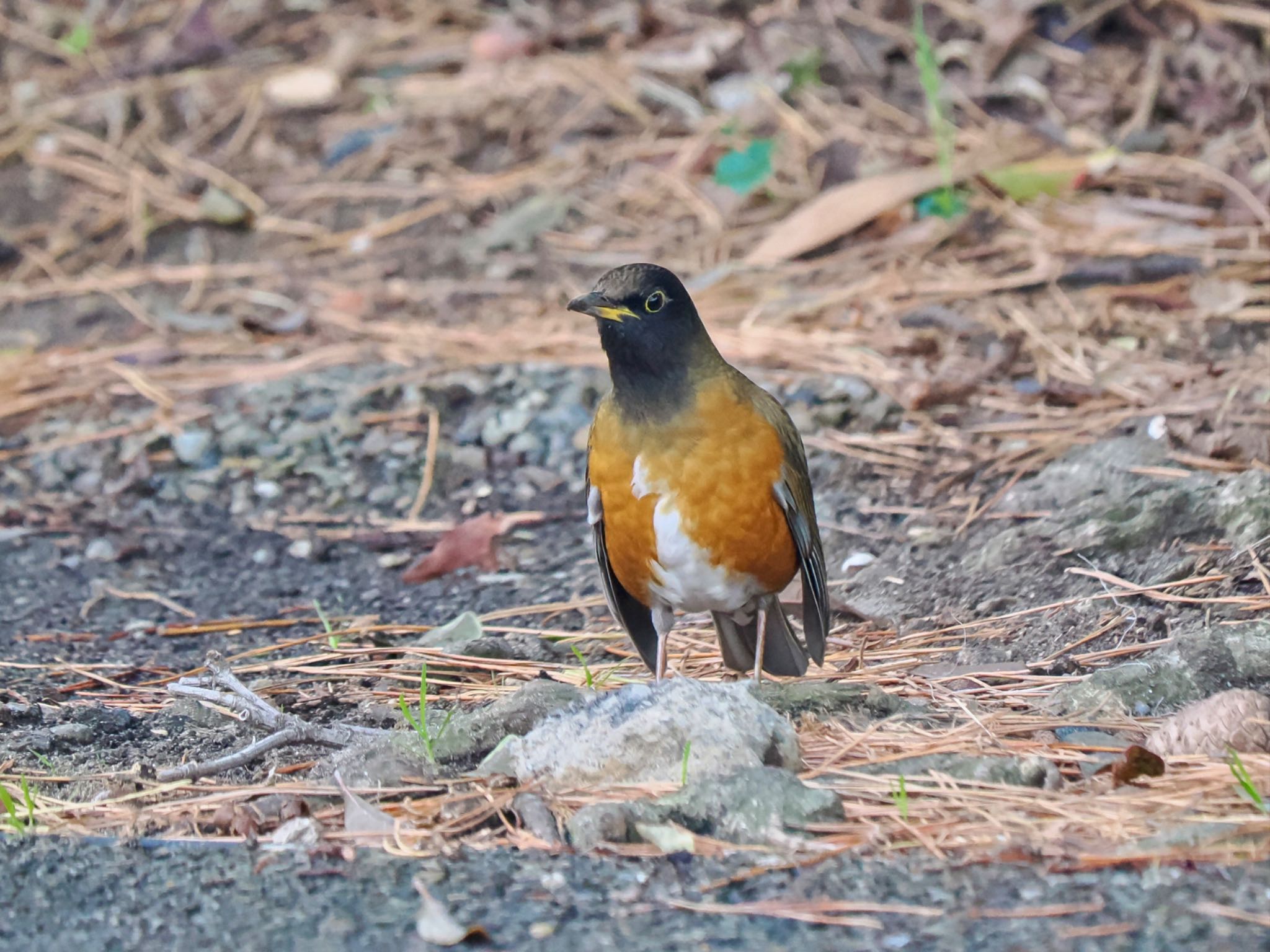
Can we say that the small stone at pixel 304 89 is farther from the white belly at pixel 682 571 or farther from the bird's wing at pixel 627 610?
the white belly at pixel 682 571

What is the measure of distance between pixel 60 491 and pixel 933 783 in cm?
406

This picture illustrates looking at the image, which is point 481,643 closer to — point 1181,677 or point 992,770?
→ point 992,770

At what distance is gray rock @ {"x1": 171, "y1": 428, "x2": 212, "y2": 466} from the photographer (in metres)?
6.00

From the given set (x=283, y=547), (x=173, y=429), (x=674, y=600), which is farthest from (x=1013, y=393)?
(x=173, y=429)

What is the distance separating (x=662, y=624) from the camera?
4.12 meters

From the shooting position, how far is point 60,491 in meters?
5.90

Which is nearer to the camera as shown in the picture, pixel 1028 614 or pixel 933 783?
pixel 933 783

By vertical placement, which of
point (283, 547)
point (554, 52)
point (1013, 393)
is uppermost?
point (554, 52)

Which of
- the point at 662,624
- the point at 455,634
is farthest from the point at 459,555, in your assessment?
the point at 662,624

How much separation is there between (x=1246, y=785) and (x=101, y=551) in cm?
405

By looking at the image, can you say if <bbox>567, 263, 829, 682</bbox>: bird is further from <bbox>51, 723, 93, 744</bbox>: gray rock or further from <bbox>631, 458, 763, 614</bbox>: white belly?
<bbox>51, 723, 93, 744</bbox>: gray rock

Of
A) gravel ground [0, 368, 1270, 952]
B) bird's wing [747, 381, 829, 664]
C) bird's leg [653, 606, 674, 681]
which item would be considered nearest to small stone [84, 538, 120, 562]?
gravel ground [0, 368, 1270, 952]

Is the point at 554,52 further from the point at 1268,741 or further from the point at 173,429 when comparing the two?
the point at 1268,741

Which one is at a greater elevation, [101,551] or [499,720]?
[499,720]
